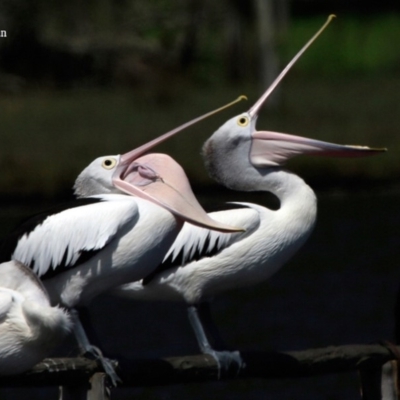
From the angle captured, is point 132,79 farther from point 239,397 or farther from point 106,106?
point 239,397

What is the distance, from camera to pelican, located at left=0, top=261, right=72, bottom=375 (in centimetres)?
466

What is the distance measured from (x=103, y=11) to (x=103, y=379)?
17.7 m

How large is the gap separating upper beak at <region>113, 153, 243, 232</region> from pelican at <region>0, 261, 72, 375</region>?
84cm

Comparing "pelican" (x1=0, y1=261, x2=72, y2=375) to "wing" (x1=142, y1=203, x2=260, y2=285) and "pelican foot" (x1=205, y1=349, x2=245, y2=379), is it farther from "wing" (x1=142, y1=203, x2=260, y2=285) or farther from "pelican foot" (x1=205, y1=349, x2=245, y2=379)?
"wing" (x1=142, y1=203, x2=260, y2=285)

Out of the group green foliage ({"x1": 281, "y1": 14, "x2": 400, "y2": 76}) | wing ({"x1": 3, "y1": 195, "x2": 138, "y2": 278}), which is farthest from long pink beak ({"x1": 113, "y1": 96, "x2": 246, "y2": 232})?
green foliage ({"x1": 281, "y1": 14, "x2": 400, "y2": 76})

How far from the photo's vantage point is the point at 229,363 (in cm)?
540

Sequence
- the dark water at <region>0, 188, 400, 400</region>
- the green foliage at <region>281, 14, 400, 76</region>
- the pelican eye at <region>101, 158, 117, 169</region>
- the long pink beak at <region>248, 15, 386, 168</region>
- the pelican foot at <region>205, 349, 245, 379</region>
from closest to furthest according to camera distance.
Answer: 1. the pelican foot at <region>205, 349, 245, 379</region>
2. the pelican eye at <region>101, 158, 117, 169</region>
3. the long pink beak at <region>248, 15, 386, 168</region>
4. the dark water at <region>0, 188, 400, 400</region>
5. the green foliage at <region>281, 14, 400, 76</region>

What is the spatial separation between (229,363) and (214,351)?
0.99ft

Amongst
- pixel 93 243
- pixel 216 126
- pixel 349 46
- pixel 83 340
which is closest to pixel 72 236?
pixel 93 243

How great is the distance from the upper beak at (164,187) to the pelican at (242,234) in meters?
0.31

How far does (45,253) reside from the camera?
17.6 feet

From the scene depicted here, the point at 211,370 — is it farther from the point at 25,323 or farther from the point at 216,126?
the point at 216,126

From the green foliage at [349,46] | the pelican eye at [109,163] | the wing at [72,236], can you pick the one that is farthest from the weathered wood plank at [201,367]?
the green foliage at [349,46]

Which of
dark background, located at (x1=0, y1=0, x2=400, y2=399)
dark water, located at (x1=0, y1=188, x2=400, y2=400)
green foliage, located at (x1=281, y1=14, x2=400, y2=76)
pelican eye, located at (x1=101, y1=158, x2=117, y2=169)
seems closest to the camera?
pelican eye, located at (x1=101, y1=158, x2=117, y2=169)
